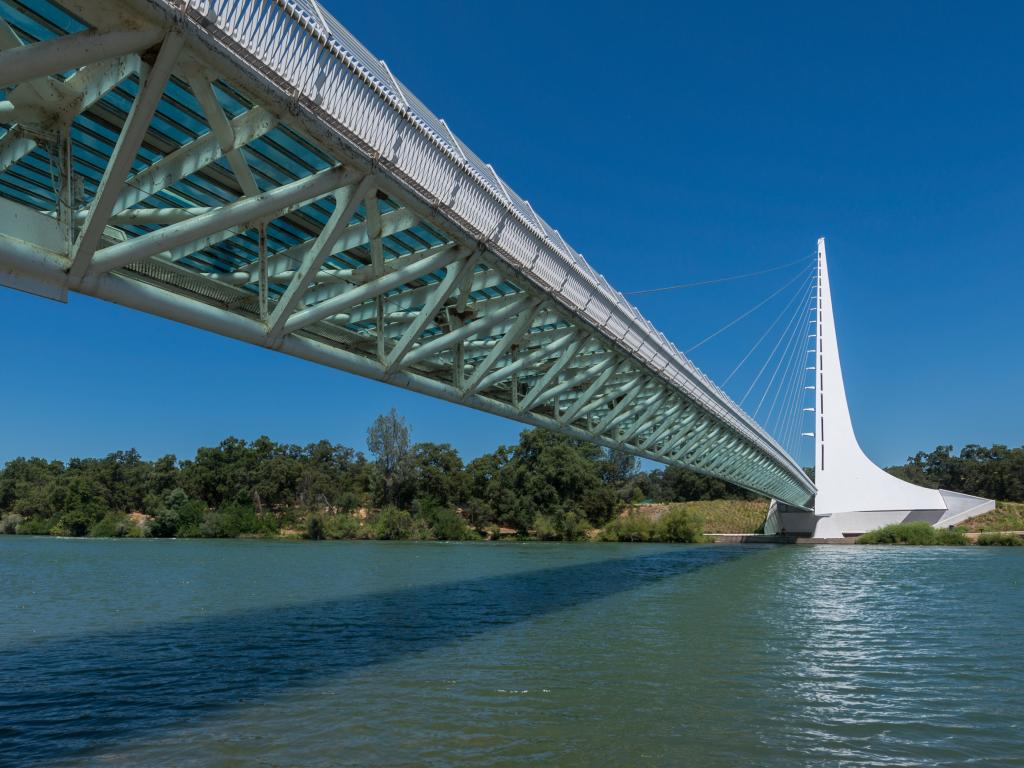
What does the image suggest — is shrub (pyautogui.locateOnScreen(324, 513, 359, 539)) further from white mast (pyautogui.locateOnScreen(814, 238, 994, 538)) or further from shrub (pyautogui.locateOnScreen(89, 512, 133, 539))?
white mast (pyautogui.locateOnScreen(814, 238, 994, 538))

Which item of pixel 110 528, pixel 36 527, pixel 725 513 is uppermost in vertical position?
pixel 725 513

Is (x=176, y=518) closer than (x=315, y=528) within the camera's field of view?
No

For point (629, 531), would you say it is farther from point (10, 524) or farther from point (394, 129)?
point (10, 524)

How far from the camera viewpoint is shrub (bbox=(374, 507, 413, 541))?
8262cm

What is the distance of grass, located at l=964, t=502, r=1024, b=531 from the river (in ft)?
166

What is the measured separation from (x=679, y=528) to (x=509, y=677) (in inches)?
2656

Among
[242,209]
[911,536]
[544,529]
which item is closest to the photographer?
[242,209]

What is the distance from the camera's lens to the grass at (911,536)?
214 feet

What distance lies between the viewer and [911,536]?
6575 centimetres

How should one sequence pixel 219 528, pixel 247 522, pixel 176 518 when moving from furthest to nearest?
pixel 247 522 < pixel 219 528 < pixel 176 518

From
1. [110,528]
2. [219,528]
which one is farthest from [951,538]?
[110,528]

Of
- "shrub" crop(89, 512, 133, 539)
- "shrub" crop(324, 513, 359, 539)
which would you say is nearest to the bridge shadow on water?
"shrub" crop(324, 513, 359, 539)

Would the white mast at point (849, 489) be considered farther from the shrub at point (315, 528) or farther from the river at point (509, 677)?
the shrub at point (315, 528)

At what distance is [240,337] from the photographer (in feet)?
31.7
